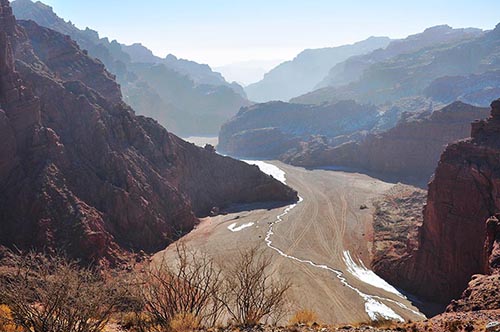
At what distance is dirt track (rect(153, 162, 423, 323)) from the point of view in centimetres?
3838

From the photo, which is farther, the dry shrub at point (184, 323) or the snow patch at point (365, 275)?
the snow patch at point (365, 275)

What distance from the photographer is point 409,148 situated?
107m

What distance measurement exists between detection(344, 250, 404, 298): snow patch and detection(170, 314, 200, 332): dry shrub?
3015 centimetres

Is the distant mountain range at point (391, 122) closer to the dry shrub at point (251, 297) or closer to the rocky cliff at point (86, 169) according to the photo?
the rocky cliff at point (86, 169)

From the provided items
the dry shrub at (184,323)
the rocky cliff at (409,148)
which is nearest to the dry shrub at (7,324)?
the dry shrub at (184,323)

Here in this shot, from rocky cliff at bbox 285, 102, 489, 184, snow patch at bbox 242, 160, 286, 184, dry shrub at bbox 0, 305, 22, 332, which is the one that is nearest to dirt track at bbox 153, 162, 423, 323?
snow patch at bbox 242, 160, 286, 184

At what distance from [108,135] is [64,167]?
11505 mm

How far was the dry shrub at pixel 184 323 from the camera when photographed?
16.5 meters

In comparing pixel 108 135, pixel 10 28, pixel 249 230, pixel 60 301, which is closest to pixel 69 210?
pixel 108 135

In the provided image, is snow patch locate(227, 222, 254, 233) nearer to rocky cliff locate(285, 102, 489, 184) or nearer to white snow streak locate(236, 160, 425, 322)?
white snow streak locate(236, 160, 425, 322)

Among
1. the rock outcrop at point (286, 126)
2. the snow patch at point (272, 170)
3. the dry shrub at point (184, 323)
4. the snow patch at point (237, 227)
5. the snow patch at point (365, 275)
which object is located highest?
the rock outcrop at point (286, 126)

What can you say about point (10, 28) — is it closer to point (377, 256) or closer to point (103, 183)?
point (103, 183)

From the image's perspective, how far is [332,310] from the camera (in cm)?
3716

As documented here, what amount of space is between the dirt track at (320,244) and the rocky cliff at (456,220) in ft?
11.6
